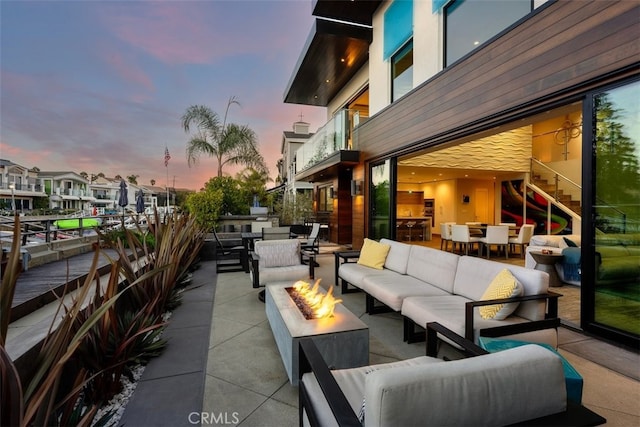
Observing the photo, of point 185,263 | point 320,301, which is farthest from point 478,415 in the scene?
point 185,263

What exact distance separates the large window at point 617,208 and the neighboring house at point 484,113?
0.01 meters

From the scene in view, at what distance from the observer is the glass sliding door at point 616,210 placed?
2854 mm

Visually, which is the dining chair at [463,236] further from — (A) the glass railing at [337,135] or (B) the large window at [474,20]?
(B) the large window at [474,20]

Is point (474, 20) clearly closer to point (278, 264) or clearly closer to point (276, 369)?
point (278, 264)

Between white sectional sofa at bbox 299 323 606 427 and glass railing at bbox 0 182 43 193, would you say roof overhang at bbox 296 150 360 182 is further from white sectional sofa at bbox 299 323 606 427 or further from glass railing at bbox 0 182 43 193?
glass railing at bbox 0 182 43 193

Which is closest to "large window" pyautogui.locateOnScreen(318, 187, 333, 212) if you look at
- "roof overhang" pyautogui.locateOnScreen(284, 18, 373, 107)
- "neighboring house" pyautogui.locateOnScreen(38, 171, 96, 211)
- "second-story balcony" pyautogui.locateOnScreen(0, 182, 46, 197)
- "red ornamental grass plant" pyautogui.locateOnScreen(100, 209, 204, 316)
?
"roof overhang" pyautogui.locateOnScreen(284, 18, 373, 107)

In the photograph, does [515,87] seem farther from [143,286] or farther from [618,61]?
[143,286]

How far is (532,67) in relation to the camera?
3.84m

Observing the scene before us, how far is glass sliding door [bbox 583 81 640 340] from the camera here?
2.85m

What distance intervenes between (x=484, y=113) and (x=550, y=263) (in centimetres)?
287

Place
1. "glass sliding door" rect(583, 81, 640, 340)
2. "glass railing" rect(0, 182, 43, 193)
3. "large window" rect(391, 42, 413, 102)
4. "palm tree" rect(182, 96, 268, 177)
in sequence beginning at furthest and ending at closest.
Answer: "glass railing" rect(0, 182, 43, 193), "palm tree" rect(182, 96, 268, 177), "large window" rect(391, 42, 413, 102), "glass sliding door" rect(583, 81, 640, 340)

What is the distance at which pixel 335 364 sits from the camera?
233 centimetres

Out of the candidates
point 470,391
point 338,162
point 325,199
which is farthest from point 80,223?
point 325,199

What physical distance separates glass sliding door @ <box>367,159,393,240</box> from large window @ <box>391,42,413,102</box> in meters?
1.73
